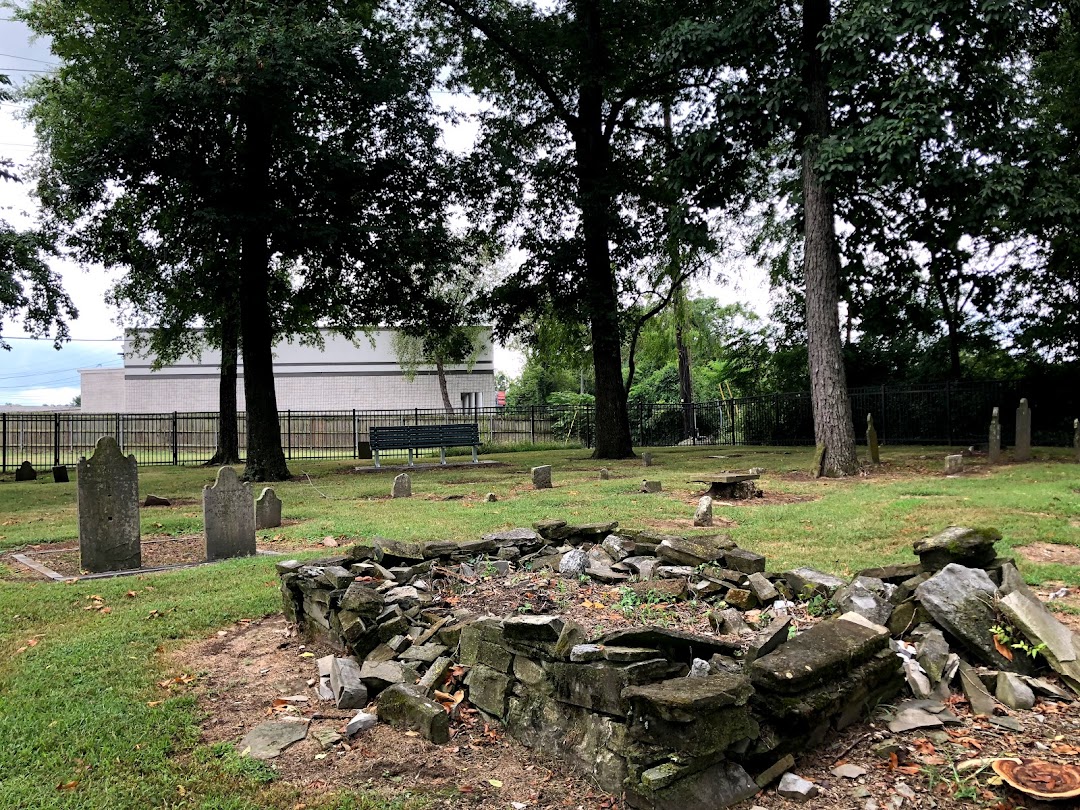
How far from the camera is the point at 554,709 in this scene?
3.41 m

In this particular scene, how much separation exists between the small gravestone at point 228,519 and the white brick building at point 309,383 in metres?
31.3

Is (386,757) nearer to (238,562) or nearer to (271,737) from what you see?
(271,737)

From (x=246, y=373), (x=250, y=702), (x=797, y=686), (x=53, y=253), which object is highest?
(x=53, y=253)

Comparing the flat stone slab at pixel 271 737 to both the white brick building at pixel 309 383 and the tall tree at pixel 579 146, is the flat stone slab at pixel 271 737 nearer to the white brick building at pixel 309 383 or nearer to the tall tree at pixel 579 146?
the tall tree at pixel 579 146

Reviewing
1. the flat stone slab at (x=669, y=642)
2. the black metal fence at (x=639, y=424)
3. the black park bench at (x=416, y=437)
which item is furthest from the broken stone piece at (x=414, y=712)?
the black metal fence at (x=639, y=424)

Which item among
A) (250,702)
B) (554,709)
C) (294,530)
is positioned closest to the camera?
(554,709)

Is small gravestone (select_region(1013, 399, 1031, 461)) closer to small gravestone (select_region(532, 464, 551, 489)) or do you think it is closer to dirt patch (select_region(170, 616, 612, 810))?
small gravestone (select_region(532, 464, 551, 489))

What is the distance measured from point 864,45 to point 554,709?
1393 centimetres

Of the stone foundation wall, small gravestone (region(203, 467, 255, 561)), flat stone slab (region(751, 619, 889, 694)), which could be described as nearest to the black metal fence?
small gravestone (region(203, 467, 255, 561))

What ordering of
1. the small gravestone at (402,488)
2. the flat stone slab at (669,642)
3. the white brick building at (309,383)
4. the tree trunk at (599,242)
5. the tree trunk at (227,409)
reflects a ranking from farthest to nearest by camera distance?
the white brick building at (309,383), the tree trunk at (227,409), the tree trunk at (599,242), the small gravestone at (402,488), the flat stone slab at (669,642)

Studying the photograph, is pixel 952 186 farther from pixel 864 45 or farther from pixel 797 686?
pixel 797 686

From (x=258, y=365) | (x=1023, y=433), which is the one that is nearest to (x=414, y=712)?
(x=258, y=365)

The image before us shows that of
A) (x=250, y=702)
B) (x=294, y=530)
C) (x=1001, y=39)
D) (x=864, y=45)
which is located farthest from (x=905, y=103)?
(x=250, y=702)

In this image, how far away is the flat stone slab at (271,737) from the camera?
11.3 ft
